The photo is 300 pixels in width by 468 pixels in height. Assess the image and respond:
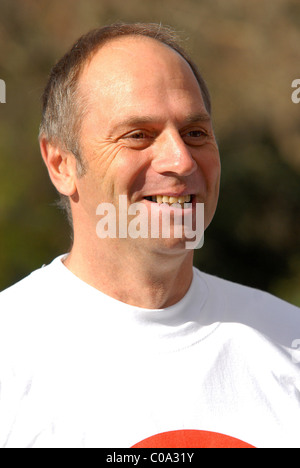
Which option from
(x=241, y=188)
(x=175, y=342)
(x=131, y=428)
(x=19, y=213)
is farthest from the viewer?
(x=241, y=188)

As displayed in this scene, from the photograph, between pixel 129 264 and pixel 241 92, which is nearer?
pixel 129 264

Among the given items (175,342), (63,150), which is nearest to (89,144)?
(63,150)

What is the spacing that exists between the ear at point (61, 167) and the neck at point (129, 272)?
0.62 feet

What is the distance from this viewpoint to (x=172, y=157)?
211 centimetres

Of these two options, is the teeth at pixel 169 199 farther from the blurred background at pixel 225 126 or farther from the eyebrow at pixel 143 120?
the blurred background at pixel 225 126

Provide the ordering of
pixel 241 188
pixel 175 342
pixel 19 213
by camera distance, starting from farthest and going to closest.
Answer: pixel 241 188
pixel 19 213
pixel 175 342

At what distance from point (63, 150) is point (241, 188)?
3.96 m

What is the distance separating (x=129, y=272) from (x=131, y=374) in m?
0.32

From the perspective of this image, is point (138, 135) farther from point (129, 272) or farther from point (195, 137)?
point (129, 272)

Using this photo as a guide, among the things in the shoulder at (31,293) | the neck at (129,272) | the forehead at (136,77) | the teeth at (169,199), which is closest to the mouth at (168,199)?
the teeth at (169,199)

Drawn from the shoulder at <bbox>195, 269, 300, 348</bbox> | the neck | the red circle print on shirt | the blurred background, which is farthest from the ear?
the blurred background

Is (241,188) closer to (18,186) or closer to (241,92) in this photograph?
(241,92)

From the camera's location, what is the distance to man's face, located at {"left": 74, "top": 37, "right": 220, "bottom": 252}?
2109 mm

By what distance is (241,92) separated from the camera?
6332 mm
